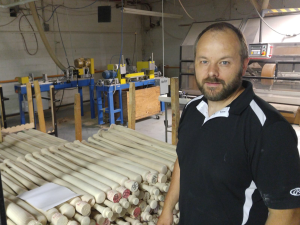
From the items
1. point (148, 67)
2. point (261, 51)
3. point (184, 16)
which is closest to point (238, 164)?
point (261, 51)

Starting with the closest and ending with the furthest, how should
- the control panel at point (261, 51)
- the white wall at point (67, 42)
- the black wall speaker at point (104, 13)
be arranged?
1. the control panel at point (261, 51)
2. the black wall speaker at point (104, 13)
3. the white wall at point (67, 42)

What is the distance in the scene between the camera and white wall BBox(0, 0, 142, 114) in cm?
654

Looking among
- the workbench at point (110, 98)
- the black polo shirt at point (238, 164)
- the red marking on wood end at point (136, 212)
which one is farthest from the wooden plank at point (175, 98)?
the workbench at point (110, 98)

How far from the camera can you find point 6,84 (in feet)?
21.4

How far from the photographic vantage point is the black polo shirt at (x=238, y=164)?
2.97ft

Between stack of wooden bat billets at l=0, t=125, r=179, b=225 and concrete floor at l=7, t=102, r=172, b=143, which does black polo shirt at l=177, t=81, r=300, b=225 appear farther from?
concrete floor at l=7, t=102, r=172, b=143

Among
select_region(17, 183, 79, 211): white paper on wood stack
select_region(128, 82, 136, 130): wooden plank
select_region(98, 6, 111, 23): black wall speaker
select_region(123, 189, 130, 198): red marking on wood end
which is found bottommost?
select_region(123, 189, 130, 198): red marking on wood end

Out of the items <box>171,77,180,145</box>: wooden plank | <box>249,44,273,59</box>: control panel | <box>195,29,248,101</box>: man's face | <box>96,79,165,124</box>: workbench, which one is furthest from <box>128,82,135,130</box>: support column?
<box>249,44,273,59</box>: control panel

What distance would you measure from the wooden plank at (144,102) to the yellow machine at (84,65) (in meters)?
1.18

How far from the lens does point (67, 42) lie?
7.61 m

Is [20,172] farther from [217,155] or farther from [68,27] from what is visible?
[68,27]

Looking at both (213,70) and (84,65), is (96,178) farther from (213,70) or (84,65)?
(84,65)

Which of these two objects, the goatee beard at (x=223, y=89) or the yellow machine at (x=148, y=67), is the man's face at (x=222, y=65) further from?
the yellow machine at (x=148, y=67)

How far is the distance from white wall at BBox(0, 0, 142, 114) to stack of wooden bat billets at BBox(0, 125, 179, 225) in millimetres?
5028
